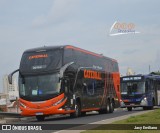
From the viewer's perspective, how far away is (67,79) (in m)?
26.3

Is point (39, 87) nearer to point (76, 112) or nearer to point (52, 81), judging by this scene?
point (52, 81)

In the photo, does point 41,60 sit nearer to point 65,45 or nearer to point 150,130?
point 65,45

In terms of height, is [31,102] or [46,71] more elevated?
[46,71]

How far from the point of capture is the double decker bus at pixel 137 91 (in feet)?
123

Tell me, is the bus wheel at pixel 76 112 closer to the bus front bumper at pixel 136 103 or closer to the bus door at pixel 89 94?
the bus door at pixel 89 94

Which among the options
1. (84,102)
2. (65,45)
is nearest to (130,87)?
(84,102)

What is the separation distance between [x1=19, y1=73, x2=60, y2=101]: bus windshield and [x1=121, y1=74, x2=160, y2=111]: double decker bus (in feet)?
43.8

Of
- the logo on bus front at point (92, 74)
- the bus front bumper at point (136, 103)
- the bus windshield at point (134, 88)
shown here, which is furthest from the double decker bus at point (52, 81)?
the bus windshield at point (134, 88)

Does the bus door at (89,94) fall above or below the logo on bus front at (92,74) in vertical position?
below

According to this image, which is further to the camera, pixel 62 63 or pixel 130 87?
pixel 130 87

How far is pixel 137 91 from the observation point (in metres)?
37.8

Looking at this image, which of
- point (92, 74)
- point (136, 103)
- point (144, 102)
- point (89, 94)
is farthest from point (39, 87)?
point (144, 102)

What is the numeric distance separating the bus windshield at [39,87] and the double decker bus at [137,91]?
13336 millimetres

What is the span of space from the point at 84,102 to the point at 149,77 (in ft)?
37.1
